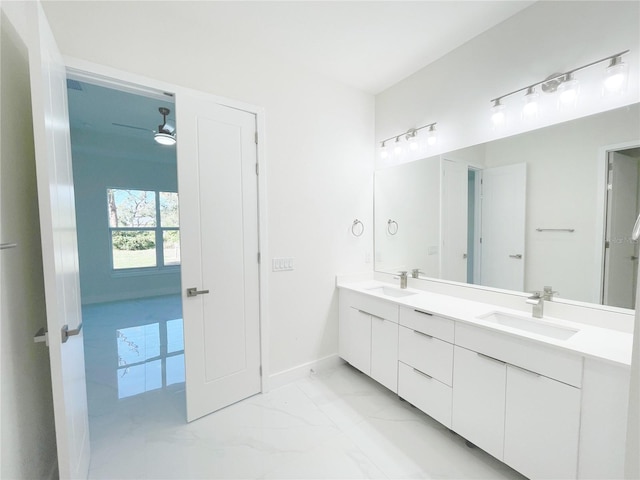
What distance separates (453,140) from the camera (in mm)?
2236

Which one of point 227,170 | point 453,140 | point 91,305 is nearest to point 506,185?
point 453,140

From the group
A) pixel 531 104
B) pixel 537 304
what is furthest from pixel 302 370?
pixel 531 104

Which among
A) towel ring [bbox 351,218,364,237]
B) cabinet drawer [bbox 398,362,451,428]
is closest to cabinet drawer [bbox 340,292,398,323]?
cabinet drawer [bbox 398,362,451,428]

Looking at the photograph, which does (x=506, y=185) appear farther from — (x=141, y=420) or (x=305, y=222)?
(x=141, y=420)

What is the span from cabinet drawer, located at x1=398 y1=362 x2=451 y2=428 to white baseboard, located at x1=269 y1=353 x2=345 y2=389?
0.82m

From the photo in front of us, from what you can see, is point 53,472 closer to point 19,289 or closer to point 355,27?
point 19,289

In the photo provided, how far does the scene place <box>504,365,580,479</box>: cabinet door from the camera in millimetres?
1232

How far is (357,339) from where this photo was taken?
247 centimetres

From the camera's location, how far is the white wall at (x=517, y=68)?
1459 millimetres

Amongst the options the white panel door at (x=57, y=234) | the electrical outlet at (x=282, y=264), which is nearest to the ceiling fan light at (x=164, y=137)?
the white panel door at (x=57, y=234)

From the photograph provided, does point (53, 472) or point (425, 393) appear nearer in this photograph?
point (53, 472)

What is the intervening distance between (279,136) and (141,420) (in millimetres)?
2431

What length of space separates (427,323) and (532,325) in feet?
2.01

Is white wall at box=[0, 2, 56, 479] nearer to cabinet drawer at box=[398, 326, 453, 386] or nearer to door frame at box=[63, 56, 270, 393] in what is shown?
door frame at box=[63, 56, 270, 393]
